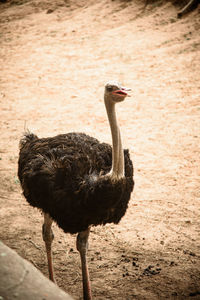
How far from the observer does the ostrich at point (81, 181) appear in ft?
9.84

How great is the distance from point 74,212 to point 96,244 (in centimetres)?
111

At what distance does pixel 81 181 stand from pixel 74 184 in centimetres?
6

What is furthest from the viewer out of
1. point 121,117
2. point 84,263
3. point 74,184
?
point 121,117

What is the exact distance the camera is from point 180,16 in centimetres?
1104

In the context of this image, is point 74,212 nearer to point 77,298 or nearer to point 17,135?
point 77,298

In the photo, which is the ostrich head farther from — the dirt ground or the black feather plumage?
the dirt ground

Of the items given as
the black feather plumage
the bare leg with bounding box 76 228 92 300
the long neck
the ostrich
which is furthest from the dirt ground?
the long neck

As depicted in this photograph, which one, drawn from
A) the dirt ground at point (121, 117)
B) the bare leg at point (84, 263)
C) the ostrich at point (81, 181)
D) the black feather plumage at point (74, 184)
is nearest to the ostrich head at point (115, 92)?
the ostrich at point (81, 181)

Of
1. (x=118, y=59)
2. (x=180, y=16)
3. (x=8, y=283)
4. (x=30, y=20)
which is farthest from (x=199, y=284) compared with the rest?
(x=30, y=20)

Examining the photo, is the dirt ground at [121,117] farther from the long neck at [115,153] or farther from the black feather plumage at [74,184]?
the long neck at [115,153]

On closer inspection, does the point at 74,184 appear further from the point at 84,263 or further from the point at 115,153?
the point at 84,263

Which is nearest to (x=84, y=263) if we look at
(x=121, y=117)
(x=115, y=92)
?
(x=115, y=92)

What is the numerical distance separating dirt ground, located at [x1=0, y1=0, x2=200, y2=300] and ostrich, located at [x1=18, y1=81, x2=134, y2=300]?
61 cm

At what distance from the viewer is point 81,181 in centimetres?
307
